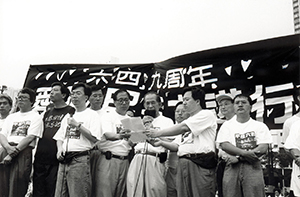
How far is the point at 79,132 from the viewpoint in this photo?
3.58 m

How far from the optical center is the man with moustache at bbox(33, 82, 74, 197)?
377 centimetres

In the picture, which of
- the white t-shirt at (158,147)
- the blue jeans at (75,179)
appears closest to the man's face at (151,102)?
the white t-shirt at (158,147)

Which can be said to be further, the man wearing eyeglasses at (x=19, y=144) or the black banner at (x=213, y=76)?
the black banner at (x=213, y=76)

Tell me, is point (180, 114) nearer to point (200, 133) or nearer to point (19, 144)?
point (200, 133)

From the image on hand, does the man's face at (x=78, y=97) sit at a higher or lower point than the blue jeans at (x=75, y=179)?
higher

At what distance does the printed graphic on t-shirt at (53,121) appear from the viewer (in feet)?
12.8

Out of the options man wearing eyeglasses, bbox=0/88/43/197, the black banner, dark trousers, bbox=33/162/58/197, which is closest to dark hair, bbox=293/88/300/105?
the black banner

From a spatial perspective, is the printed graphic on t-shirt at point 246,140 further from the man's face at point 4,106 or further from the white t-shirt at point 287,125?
the man's face at point 4,106

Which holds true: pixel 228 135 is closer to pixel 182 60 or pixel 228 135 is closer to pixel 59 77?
pixel 182 60

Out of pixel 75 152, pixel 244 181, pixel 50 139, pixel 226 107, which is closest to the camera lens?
pixel 244 181

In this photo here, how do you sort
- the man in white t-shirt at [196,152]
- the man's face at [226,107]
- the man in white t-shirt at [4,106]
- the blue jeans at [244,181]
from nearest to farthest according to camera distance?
the blue jeans at [244,181]
the man in white t-shirt at [196,152]
the man's face at [226,107]
the man in white t-shirt at [4,106]

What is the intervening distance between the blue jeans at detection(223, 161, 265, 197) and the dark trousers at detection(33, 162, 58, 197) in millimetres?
2019

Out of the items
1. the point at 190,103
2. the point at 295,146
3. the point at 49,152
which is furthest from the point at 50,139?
the point at 295,146

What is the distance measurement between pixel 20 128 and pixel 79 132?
3.04ft
